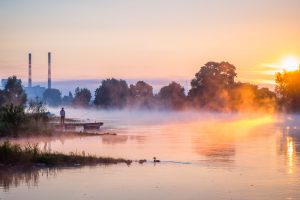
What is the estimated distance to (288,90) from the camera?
13562cm

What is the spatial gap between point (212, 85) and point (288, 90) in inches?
1388

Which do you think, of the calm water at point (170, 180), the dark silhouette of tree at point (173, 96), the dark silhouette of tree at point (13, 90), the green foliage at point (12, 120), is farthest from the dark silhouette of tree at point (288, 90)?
the calm water at point (170, 180)

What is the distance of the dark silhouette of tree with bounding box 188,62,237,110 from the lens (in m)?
165

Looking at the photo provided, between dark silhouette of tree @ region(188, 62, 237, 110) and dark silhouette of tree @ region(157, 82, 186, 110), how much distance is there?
50.6 feet

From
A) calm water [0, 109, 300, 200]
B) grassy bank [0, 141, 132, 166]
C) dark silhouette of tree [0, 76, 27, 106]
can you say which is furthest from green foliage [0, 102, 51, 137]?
dark silhouette of tree [0, 76, 27, 106]

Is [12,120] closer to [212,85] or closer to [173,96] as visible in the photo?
[212,85]

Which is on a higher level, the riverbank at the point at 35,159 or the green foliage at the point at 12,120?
the green foliage at the point at 12,120

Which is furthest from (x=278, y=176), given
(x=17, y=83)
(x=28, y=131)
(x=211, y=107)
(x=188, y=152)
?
(x=211, y=107)

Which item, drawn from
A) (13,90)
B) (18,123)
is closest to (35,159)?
(18,123)

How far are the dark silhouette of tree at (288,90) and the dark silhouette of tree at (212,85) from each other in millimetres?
20663

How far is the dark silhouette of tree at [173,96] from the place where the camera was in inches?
7421

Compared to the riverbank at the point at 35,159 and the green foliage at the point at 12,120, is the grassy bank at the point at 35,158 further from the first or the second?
the green foliage at the point at 12,120

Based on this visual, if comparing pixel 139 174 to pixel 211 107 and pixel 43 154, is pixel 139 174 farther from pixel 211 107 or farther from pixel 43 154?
pixel 211 107

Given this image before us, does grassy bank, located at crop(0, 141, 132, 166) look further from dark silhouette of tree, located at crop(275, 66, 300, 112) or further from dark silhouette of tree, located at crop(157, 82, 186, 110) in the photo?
dark silhouette of tree, located at crop(157, 82, 186, 110)
